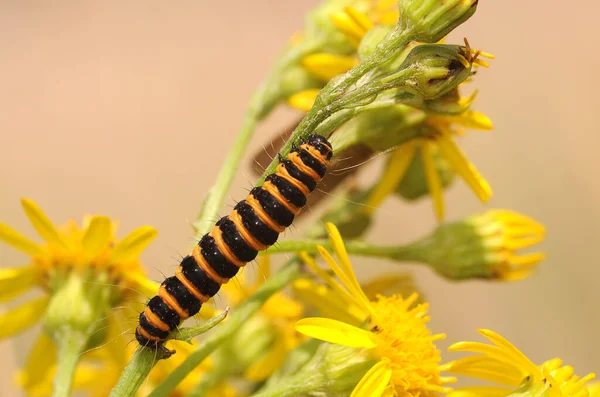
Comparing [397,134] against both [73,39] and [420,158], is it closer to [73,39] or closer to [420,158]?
[420,158]

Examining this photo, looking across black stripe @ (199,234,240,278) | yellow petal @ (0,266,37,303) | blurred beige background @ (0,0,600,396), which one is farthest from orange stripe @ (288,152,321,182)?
blurred beige background @ (0,0,600,396)

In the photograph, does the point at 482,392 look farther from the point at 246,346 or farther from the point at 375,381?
the point at 246,346

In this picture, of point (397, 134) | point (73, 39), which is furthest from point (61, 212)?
point (397, 134)

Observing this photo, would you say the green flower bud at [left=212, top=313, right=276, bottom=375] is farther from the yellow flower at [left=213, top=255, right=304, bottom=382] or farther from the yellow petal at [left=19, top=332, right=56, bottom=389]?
the yellow petal at [left=19, top=332, right=56, bottom=389]

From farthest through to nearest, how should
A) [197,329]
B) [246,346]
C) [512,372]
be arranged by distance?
[246,346], [512,372], [197,329]

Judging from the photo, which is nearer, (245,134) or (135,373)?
(135,373)

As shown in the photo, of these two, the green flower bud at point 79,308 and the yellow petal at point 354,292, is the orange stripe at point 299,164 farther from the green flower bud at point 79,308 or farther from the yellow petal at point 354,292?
the green flower bud at point 79,308

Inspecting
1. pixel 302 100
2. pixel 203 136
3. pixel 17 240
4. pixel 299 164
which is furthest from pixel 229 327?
pixel 203 136
